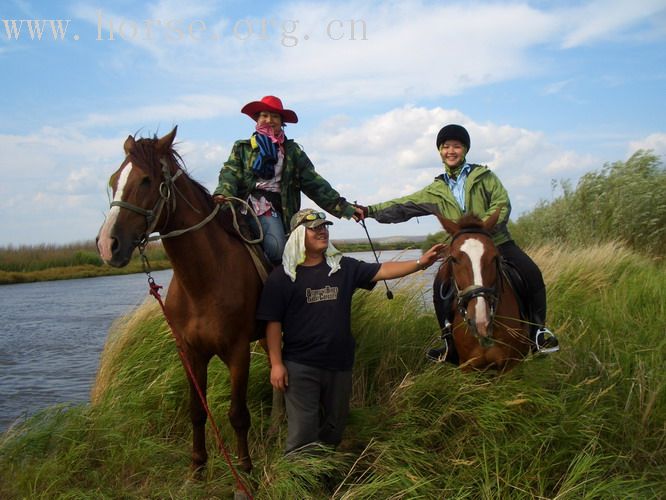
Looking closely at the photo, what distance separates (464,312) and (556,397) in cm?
80

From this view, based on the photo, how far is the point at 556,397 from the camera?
12.6 feet

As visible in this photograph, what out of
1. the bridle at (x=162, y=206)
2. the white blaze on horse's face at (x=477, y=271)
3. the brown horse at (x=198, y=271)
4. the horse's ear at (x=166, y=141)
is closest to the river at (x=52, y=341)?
the white blaze on horse's face at (x=477, y=271)

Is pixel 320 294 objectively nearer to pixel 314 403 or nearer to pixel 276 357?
pixel 276 357

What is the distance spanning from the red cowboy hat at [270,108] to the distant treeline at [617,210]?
9429 mm

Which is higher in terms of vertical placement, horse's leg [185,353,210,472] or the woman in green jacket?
the woman in green jacket

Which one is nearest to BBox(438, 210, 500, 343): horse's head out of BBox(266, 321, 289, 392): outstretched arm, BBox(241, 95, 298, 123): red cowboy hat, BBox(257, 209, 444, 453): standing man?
BBox(257, 209, 444, 453): standing man

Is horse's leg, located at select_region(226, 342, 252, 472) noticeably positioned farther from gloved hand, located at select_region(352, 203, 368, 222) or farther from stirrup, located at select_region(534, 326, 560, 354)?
stirrup, located at select_region(534, 326, 560, 354)

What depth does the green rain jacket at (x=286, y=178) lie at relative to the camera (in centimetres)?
482

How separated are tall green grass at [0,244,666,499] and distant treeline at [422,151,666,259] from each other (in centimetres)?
907

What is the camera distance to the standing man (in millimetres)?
3951

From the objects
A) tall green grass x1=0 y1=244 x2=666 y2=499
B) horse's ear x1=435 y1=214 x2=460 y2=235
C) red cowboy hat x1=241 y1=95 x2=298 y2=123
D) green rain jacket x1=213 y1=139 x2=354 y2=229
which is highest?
red cowboy hat x1=241 y1=95 x2=298 y2=123

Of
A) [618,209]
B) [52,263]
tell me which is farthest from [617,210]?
[52,263]

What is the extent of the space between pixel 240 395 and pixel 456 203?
244 cm

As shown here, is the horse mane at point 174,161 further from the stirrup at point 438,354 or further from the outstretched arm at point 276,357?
the stirrup at point 438,354
